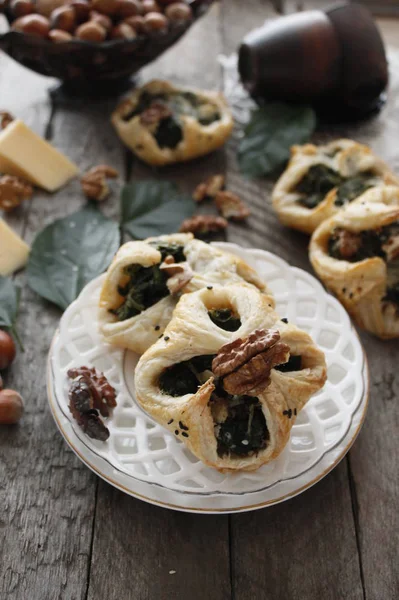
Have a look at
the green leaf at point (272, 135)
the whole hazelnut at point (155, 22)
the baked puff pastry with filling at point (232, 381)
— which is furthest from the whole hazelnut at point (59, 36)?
the baked puff pastry with filling at point (232, 381)

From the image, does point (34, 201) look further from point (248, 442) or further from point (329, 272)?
point (248, 442)

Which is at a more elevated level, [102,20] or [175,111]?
[102,20]

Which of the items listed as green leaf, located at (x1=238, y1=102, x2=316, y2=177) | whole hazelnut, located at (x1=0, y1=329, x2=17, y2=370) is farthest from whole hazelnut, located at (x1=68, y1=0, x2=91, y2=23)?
whole hazelnut, located at (x1=0, y1=329, x2=17, y2=370)

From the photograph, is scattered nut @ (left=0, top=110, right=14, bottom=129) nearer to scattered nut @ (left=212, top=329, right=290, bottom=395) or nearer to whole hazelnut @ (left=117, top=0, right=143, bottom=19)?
whole hazelnut @ (left=117, top=0, right=143, bottom=19)

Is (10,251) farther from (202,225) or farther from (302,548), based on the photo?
(302,548)

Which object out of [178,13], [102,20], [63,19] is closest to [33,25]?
[63,19]
